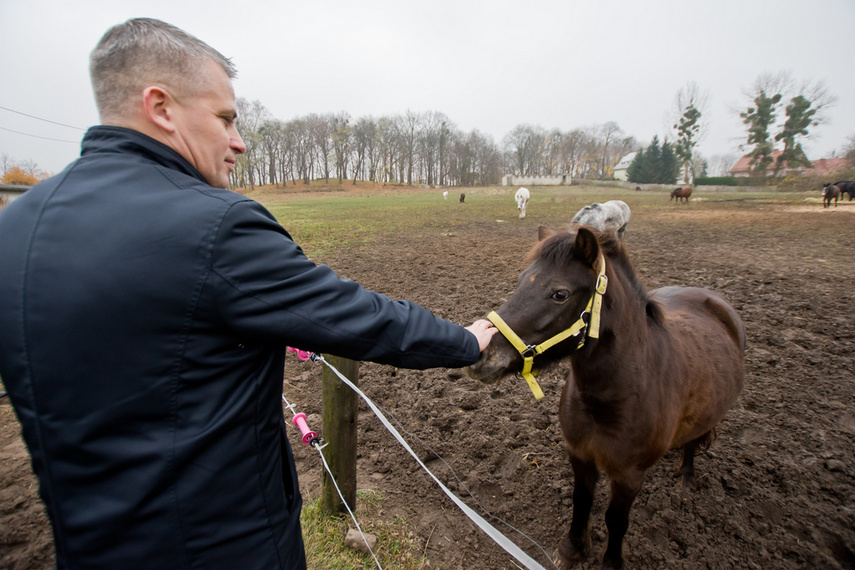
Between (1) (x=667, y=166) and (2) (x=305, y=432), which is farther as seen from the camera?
(1) (x=667, y=166)

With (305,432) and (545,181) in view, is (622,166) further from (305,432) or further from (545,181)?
(305,432)

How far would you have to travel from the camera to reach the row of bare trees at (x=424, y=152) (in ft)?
223

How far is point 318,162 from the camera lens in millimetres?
70938

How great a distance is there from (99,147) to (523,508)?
11.2 ft

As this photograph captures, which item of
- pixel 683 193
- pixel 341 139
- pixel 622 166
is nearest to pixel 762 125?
pixel 683 193

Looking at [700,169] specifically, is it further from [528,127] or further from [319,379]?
[319,379]

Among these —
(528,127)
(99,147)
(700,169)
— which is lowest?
(99,147)

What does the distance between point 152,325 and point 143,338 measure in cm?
4

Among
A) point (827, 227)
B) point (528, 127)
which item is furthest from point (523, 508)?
point (528, 127)

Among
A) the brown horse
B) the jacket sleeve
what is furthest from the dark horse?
the brown horse

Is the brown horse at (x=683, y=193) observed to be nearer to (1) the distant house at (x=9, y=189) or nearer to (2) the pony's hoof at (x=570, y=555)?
(2) the pony's hoof at (x=570, y=555)

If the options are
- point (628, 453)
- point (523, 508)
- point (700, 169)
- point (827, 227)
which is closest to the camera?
point (628, 453)

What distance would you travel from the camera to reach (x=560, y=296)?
6.68ft

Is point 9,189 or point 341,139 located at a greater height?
point 341,139
